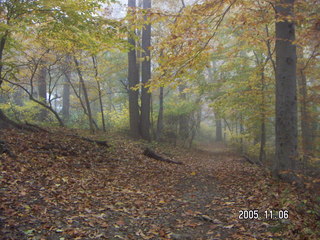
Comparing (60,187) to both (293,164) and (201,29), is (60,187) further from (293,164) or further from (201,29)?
(293,164)

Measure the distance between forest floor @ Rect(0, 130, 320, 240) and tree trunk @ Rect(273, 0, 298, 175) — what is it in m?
0.87

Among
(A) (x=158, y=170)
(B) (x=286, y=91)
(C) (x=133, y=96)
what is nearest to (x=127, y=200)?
(A) (x=158, y=170)

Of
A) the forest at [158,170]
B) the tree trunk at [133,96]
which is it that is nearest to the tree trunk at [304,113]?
the forest at [158,170]

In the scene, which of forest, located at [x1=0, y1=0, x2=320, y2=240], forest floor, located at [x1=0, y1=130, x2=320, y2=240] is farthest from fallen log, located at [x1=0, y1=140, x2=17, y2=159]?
forest floor, located at [x1=0, y1=130, x2=320, y2=240]

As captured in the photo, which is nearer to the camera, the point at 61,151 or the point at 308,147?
the point at 61,151

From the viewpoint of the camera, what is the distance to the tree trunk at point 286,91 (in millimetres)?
6293

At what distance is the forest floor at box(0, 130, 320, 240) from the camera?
3.80 metres

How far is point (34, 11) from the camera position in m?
6.64

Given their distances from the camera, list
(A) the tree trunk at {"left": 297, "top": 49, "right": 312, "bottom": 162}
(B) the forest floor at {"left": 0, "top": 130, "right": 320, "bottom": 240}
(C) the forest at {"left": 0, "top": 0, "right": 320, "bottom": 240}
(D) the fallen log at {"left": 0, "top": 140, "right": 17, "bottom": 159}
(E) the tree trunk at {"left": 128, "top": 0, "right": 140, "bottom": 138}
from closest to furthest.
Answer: (B) the forest floor at {"left": 0, "top": 130, "right": 320, "bottom": 240} < (C) the forest at {"left": 0, "top": 0, "right": 320, "bottom": 240} < (D) the fallen log at {"left": 0, "top": 140, "right": 17, "bottom": 159} < (A) the tree trunk at {"left": 297, "top": 49, "right": 312, "bottom": 162} < (E) the tree trunk at {"left": 128, "top": 0, "right": 140, "bottom": 138}

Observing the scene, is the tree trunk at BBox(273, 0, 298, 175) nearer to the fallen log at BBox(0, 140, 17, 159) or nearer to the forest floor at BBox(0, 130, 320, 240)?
the forest floor at BBox(0, 130, 320, 240)

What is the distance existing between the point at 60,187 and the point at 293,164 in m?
5.39

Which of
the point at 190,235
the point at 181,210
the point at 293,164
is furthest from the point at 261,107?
the point at 190,235

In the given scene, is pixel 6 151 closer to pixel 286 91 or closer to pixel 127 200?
pixel 127 200

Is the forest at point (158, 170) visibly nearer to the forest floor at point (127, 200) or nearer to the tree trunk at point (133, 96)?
the forest floor at point (127, 200)
